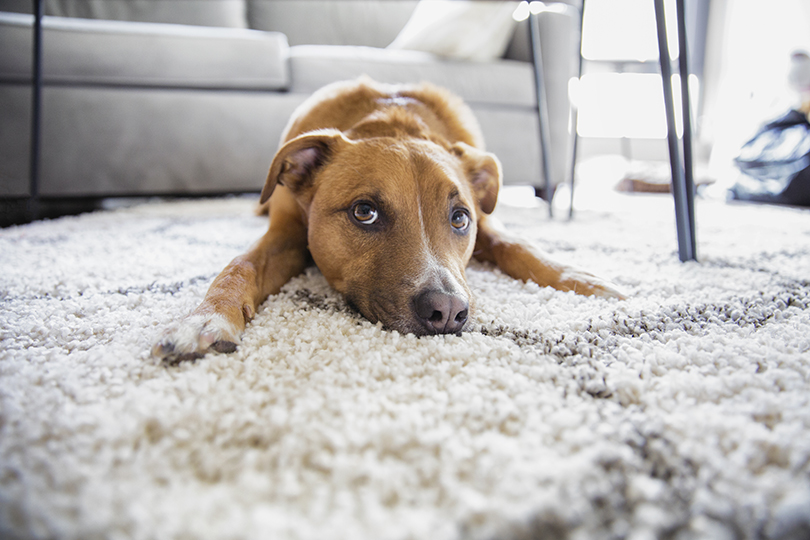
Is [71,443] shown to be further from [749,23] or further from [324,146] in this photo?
[749,23]

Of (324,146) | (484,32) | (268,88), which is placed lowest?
(324,146)

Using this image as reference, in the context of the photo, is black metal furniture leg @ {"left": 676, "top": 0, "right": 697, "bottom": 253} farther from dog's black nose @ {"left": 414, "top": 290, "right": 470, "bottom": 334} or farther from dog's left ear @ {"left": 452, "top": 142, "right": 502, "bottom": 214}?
dog's black nose @ {"left": 414, "top": 290, "right": 470, "bottom": 334}

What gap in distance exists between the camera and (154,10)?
470cm

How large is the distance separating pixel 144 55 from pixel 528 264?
3.18 meters

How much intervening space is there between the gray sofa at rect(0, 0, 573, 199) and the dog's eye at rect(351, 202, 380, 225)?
8.26 ft

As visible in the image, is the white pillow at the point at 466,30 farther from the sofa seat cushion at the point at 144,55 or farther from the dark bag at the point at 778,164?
the dark bag at the point at 778,164

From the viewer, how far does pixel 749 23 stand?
301 inches

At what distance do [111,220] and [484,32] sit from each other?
123 inches

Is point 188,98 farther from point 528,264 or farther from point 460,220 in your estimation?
point 528,264

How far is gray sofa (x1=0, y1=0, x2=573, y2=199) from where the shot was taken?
2.99 m

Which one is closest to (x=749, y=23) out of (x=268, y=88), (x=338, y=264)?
(x=268, y=88)

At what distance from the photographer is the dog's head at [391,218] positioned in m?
1.10

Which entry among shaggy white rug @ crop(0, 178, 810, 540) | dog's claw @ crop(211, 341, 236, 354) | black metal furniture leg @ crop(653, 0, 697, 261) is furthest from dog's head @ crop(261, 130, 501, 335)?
black metal furniture leg @ crop(653, 0, 697, 261)

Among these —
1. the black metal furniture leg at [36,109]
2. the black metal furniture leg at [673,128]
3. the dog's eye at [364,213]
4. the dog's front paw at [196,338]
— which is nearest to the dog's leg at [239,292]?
the dog's front paw at [196,338]
